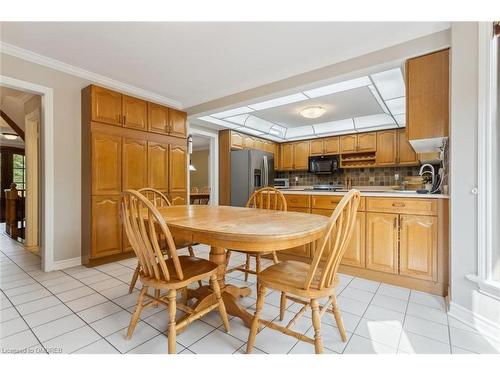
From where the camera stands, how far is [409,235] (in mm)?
2207

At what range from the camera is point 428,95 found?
2084 mm

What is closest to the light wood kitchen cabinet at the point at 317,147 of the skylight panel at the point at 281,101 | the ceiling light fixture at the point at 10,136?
the skylight panel at the point at 281,101

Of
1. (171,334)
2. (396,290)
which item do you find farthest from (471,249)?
(171,334)

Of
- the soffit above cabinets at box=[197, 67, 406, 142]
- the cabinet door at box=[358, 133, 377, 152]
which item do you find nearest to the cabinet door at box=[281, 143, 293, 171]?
the soffit above cabinets at box=[197, 67, 406, 142]

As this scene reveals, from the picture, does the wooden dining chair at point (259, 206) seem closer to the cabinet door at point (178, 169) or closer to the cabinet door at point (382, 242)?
the cabinet door at point (382, 242)

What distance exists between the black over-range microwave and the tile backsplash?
0.98 ft

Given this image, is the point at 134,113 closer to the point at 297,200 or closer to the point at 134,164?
the point at 134,164

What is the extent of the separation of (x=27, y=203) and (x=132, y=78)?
2402mm

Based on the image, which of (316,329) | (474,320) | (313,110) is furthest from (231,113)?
(474,320)

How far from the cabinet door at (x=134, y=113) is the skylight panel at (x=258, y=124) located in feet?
6.16
